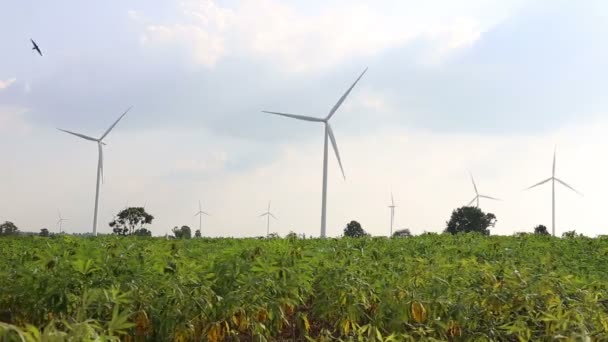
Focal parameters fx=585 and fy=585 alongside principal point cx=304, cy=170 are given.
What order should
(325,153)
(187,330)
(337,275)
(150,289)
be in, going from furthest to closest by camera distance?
1. (325,153)
2. (337,275)
3. (150,289)
4. (187,330)

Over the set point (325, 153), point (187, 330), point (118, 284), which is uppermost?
point (325, 153)

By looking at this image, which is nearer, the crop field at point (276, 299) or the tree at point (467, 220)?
the crop field at point (276, 299)

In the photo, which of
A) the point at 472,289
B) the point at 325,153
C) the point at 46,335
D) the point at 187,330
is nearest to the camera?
the point at 46,335

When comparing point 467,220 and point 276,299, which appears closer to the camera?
point 276,299

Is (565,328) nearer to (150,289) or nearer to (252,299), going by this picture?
(252,299)

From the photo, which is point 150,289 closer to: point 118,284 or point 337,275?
point 118,284

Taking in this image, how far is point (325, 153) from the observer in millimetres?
35562

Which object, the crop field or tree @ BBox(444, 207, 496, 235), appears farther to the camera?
tree @ BBox(444, 207, 496, 235)

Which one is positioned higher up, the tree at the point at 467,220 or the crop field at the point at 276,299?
the tree at the point at 467,220

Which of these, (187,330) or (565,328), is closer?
(565,328)

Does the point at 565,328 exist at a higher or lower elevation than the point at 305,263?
lower

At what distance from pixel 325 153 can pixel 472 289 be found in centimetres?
2976

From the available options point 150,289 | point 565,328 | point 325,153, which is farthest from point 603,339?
point 325,153

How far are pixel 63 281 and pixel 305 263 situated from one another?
2.37 meters
